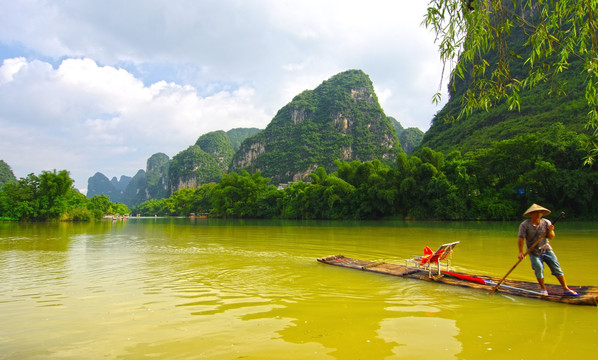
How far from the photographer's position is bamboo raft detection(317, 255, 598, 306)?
484 cm

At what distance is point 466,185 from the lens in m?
36.4

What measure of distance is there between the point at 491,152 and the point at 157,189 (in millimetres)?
191700

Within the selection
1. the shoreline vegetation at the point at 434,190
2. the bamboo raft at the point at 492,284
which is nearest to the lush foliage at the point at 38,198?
the shoreline vegetation at the point at 434,190

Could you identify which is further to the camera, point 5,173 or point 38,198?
point 5,173

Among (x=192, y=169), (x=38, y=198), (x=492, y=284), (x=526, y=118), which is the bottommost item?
(x=492, y=284)

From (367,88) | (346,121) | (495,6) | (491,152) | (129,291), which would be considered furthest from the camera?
(367,88)

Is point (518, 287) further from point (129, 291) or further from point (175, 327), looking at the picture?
point (129, 291)

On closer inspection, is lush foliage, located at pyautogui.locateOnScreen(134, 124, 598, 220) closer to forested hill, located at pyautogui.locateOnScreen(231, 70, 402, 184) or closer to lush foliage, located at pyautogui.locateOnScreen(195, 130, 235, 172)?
forested hill, located at pyautogui.locateOnScreen(231, 70, 402, 184)

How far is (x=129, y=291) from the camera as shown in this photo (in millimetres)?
6215

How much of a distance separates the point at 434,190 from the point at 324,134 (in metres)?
83.6

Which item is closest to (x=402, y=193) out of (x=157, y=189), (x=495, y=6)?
(x=495, y=6)

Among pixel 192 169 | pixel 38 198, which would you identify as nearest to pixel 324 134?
pixel 192 169

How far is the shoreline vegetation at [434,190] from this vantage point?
30.1 m

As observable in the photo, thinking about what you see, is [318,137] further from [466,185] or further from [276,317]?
[276,317]
